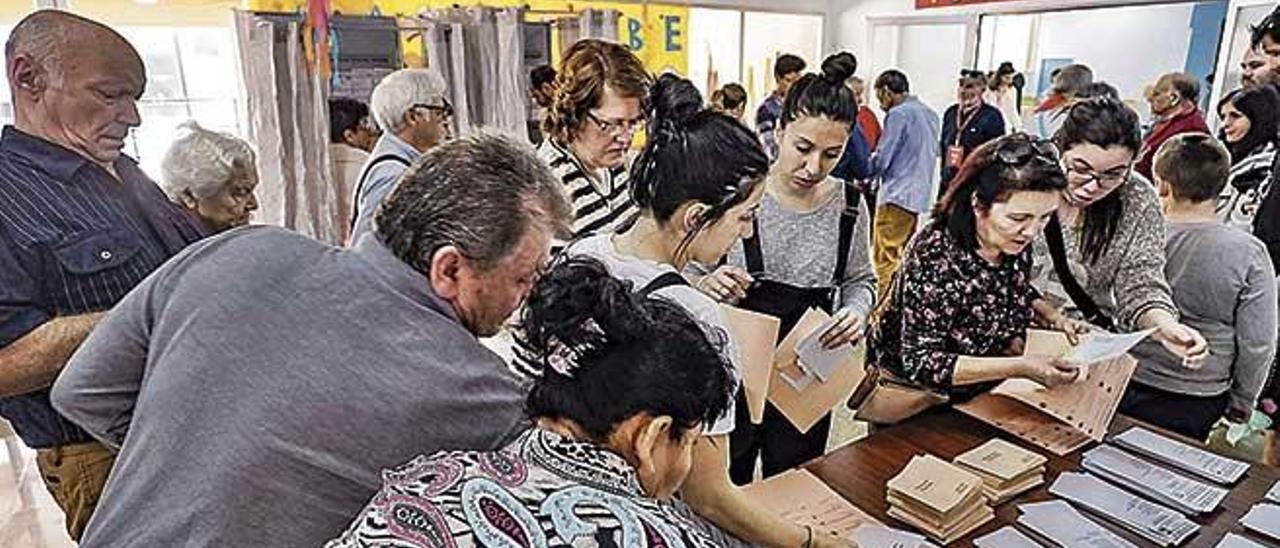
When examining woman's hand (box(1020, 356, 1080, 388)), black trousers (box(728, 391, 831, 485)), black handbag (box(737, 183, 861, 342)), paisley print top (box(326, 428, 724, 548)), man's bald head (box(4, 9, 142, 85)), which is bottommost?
black trousers (box(728, 391, 831, 485))

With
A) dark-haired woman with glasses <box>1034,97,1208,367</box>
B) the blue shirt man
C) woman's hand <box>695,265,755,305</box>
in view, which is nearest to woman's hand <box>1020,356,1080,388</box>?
dark-haired woman with glasses <box>1034,97,1208,367</box>

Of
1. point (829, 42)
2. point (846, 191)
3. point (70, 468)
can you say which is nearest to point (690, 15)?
point (829, 42)

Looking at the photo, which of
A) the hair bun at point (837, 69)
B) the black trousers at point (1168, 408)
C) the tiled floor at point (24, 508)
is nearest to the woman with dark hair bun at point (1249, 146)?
the black trousers at point (1168, 408)

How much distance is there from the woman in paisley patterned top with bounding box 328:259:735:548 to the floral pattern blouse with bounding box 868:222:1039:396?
89cm

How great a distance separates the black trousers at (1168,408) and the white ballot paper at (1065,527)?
0.68 meters

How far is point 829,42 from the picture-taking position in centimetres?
625

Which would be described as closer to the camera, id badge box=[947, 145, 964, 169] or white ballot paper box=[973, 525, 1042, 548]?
white ballot paper box=[973, 525, 1042, 548]

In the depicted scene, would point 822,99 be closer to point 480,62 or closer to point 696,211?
point 696,211

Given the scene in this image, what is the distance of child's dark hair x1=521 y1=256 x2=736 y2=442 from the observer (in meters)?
0.74

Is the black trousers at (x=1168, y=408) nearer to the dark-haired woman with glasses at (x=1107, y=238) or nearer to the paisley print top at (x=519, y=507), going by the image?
the dark-haired woman with glasses at (x=1107, y=238)

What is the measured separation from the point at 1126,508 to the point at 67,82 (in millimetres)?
1871

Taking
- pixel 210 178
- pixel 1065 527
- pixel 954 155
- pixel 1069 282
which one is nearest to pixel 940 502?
pixel 1065 527

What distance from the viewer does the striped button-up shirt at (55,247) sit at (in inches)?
46.0

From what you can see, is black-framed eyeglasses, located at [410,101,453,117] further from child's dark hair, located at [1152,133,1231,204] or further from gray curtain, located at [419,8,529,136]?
child's dark hair, located at [1152,133,1231,204]
